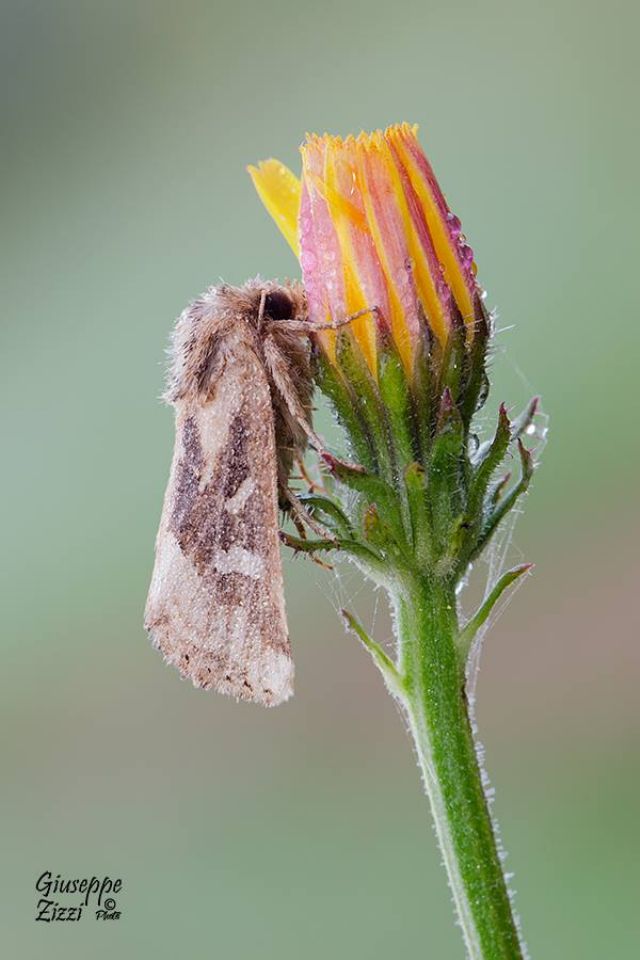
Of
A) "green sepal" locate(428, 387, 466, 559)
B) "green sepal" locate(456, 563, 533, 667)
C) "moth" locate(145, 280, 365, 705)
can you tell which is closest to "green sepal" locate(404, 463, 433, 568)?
"green sepal" locate(428, 387, 466, 559)

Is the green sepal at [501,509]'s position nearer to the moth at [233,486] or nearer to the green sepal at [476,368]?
the green sepal at [476,368]

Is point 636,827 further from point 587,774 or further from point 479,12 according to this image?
point 479,12

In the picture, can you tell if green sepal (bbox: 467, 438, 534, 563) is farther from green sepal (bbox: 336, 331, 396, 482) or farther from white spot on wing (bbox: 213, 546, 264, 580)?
white spot on wing (bbox: 213, 546, 264, 580)

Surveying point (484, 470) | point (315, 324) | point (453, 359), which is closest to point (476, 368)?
point (453, 359)

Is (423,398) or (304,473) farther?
(304,473)

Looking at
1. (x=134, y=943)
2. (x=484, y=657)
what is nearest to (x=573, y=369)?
(x=484, y=657)

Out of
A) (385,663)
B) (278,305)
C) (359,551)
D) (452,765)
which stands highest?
(278,305)

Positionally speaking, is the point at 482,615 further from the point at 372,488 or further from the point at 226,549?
the point at 226,549

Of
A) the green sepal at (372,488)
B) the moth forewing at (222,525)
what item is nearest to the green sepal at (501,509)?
the green sepal at (372,488)
